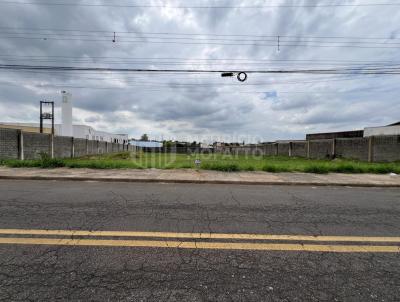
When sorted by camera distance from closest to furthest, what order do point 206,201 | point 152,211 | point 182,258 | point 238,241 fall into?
1. point 182,258
2. point 238,241
3. point 152,211
4. point 206,201

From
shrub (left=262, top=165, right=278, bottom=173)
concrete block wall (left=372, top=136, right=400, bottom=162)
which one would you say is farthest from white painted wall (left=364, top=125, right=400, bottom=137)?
shrub (left=262, top=165, right=278, bottom=173)

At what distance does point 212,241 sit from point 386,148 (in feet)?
75.2

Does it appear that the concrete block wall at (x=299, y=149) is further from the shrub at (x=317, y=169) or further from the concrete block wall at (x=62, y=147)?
the concrete block wall at (x=62, y=147)

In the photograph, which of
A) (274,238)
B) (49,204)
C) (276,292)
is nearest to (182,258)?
(276,292)

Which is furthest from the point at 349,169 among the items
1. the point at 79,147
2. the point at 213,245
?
the point at 79,147

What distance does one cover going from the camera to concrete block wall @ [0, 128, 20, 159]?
1558 centimetres

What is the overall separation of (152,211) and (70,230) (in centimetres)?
165

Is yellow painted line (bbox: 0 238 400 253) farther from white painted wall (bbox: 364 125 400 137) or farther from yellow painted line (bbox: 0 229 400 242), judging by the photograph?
white painted wall (bbox: 364 125 400 137)

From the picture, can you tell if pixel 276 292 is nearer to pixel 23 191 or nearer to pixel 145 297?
pixel 145 297

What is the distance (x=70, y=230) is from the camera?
12.0 feet

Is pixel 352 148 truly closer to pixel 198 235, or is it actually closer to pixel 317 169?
pixel 317 169

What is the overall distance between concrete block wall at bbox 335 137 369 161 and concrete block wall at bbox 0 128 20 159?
3055 centimetres

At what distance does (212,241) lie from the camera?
336 centimetres

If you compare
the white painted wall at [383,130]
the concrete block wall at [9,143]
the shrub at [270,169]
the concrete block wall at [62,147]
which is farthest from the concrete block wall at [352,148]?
the concrete block wall at [62,147]
